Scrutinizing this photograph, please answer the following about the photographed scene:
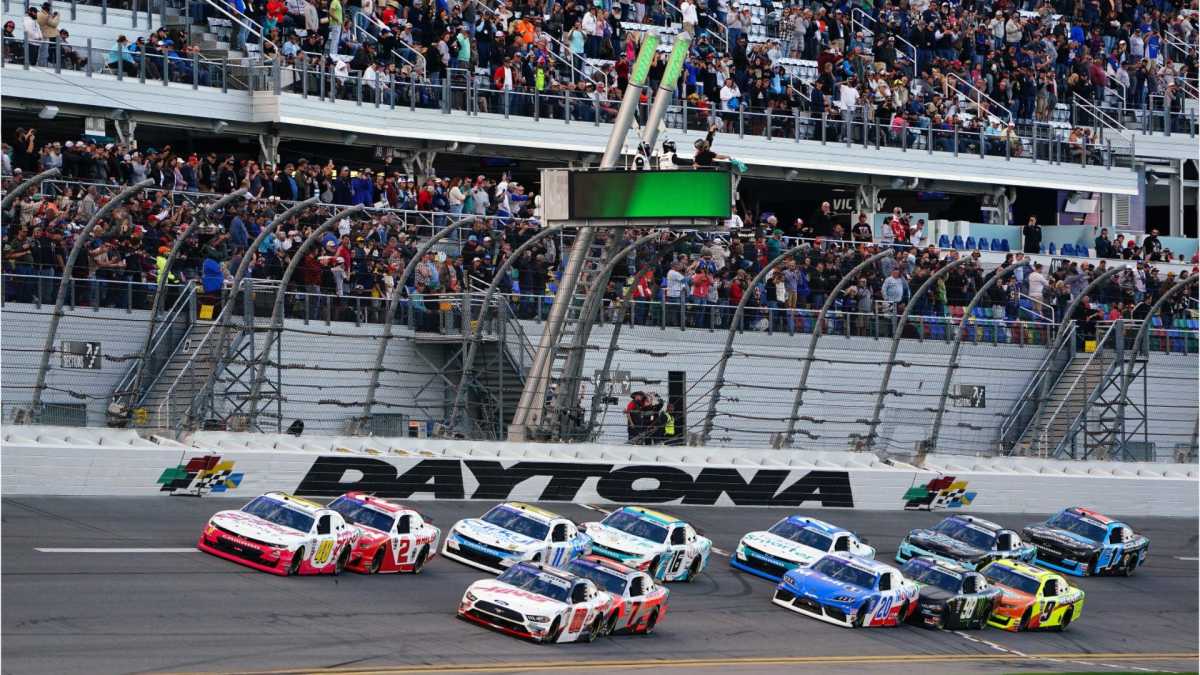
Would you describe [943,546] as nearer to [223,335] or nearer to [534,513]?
[534,513]

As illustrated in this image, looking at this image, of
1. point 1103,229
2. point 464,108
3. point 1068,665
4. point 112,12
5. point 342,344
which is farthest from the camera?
point 1103,229

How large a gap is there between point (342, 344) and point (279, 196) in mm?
4775

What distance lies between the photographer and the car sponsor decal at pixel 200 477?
2912 centimetres

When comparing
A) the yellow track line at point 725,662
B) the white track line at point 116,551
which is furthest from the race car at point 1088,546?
the white track line at point 116,551

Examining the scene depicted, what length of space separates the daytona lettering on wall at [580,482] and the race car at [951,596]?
519 cm

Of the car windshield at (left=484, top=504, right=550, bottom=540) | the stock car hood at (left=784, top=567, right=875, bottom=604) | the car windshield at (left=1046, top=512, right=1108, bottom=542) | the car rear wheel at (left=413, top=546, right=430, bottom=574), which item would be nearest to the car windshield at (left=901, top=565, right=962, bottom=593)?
the stock car hood at (left=784, top=567, right=875, bottom=604)

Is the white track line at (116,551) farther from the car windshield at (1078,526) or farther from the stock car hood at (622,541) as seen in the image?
the car windshield at (1078,526)

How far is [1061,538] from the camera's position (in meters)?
33.1

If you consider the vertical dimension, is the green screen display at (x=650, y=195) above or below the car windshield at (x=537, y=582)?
above

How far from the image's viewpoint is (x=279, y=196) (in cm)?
3525

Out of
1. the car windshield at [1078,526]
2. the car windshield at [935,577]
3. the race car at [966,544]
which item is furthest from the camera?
the car windshield at [1078,526]

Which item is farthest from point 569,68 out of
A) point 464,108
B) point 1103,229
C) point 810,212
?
point 1103,229

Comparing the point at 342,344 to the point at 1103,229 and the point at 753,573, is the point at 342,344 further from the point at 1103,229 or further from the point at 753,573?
the point at 1103,229

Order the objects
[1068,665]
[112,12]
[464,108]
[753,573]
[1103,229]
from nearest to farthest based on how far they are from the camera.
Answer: [1068,665] < [753,573] < [112,12] < [464,108] < [1103,229]
